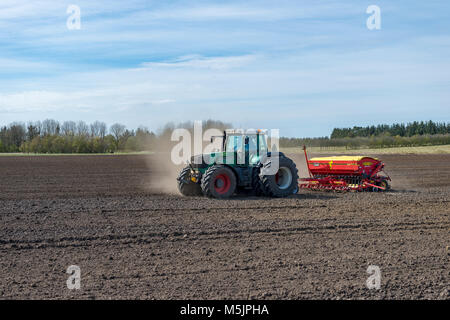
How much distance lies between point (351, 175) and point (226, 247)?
943 centimetres

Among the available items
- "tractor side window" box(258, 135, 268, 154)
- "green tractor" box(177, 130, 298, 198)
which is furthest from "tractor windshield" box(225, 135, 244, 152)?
"tractor side window" box(258, 135, 268, 154)

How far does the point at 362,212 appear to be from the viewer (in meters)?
12.7

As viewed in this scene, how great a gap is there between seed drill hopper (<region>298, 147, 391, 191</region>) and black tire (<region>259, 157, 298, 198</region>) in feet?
3.86

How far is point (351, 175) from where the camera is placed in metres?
17.3

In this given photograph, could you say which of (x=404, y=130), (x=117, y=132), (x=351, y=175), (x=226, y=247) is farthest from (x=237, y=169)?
(x=404, y=130)

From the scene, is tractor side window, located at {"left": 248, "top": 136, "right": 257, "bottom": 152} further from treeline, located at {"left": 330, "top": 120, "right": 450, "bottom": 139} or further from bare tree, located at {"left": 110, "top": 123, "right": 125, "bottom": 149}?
treeline, located at {"left": 330, "top": 120, "right": 450, "bottom": 139}

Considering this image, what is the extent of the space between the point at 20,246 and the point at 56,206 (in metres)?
5.18

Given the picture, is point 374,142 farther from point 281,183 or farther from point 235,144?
point 235,144

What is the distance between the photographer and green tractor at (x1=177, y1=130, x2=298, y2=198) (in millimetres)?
15070

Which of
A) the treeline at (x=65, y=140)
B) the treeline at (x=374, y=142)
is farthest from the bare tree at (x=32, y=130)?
the treeline at (x=374, y=142)

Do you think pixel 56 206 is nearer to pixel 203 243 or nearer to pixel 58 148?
pixel 203 243

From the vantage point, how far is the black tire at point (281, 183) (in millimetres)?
15305

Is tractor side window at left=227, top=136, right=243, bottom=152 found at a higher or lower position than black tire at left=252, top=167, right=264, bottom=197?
higher

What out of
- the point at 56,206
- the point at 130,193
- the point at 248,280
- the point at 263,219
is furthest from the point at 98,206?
the point at 248,280
